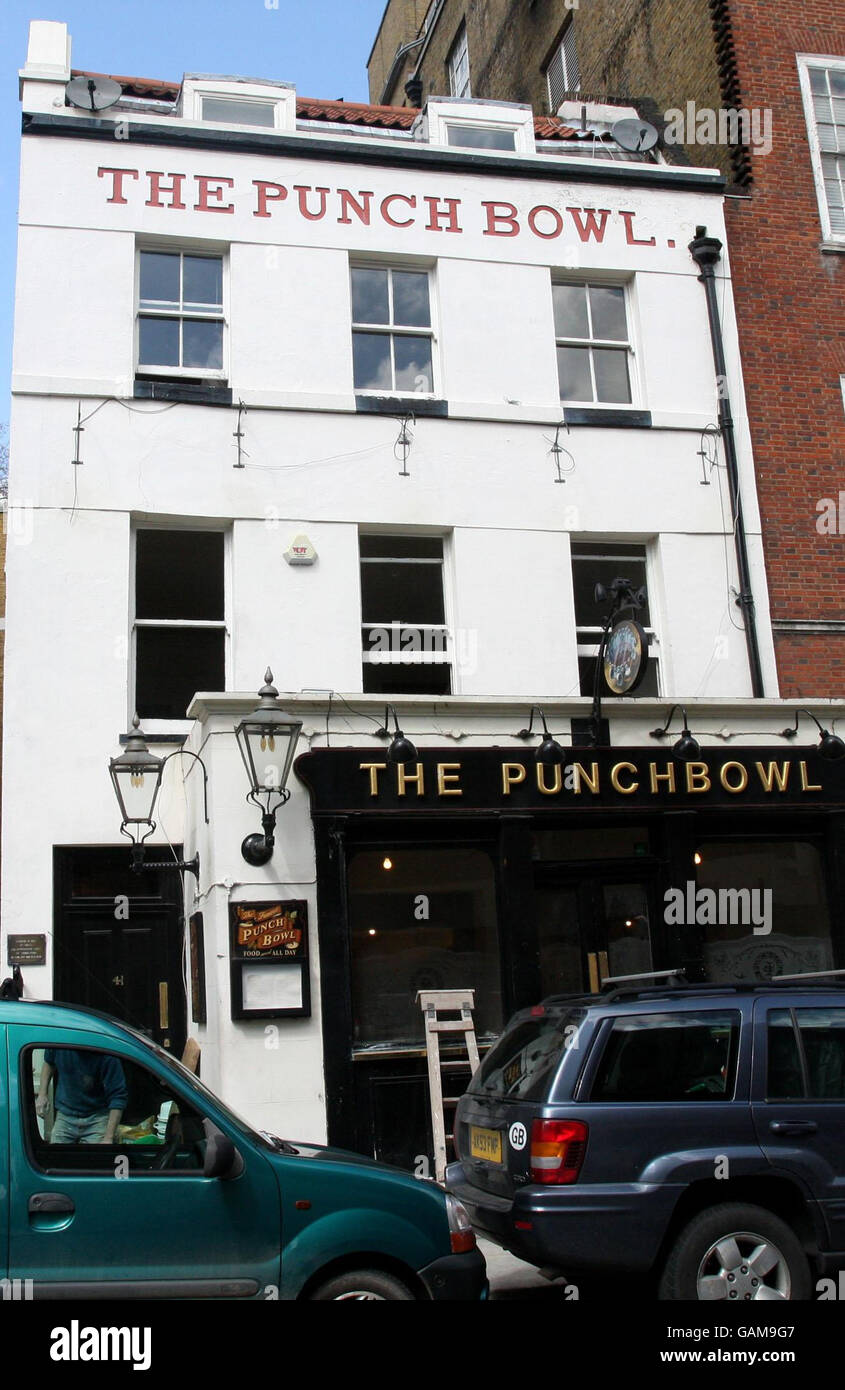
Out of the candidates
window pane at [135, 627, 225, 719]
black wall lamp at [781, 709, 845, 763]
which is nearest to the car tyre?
window pane at [135, 627, 225, 719]

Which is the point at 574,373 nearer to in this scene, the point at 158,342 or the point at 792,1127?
the point at 158,342

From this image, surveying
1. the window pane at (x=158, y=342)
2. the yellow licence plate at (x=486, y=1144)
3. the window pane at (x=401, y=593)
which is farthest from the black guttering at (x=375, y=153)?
the yellow licence plate at (x=486, y=1144)

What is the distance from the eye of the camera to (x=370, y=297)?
13906 millimetres

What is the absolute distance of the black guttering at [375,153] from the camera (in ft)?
43.3

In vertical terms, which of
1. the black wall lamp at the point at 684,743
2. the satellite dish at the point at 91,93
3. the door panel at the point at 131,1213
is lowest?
the door panel at the point at 131,1213

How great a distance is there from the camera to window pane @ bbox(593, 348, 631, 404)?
14.2 m

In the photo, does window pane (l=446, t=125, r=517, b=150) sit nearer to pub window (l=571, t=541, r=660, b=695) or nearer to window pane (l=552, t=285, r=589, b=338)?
window pane (l=552, t=285, r=589, b=338)

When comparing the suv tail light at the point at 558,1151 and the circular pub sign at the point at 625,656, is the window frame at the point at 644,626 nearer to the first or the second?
the circular pub sign at the point at 625,656

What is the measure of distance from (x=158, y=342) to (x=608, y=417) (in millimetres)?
4873

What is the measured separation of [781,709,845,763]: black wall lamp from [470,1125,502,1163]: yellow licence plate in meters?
6.06

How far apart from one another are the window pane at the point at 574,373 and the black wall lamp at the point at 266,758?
5.67 m

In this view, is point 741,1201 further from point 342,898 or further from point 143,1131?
point 342,898
